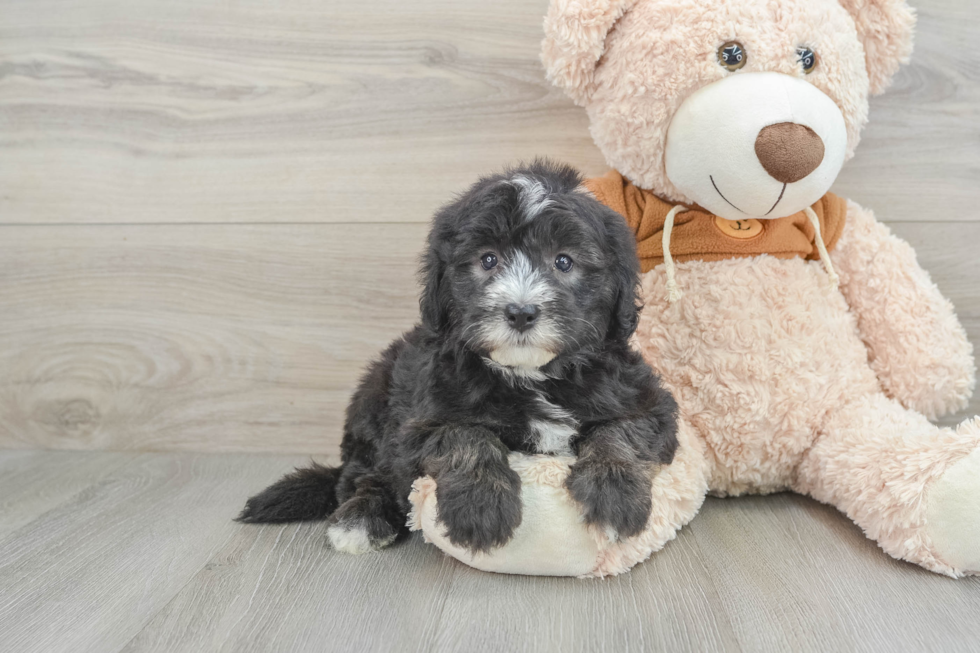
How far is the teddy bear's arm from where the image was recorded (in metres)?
2.02

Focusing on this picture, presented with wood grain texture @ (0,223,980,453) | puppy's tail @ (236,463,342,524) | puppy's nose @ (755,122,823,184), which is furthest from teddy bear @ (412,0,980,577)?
wood grain texture @ (0,223,980,453)

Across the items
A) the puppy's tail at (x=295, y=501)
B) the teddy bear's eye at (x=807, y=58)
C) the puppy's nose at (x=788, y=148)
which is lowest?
the puppy's tail at (x=295, y=501)

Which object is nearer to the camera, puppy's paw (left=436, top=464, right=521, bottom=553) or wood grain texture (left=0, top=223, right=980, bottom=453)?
puppy's paw (left=436, top=464, right=521, bottom=553)

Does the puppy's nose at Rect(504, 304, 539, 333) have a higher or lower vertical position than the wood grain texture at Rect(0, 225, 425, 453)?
higher

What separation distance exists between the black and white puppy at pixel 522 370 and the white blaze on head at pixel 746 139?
32 cm

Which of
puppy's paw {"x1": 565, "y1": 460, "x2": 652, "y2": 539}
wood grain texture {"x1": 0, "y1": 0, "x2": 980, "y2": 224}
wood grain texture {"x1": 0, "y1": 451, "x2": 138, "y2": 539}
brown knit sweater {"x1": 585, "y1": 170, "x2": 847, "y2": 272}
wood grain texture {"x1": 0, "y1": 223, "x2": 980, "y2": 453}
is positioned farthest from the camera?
wood grain texture {"x1": 0, "y1": 223, "x2": 980, "y2": 453}

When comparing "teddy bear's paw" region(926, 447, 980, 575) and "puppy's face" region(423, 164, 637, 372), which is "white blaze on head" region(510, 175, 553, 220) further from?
"teddy bear's paw" region(926, 447, 980, 575)

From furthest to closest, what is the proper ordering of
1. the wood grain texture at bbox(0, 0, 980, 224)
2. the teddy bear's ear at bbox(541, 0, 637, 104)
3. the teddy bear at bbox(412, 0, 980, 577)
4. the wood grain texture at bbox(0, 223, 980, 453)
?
the wood grain texture at bbox(0, 223, 980, 453)
the wood grain texture at bbox(0, 0, 980, 224)
the teddy bear's ear at bbox(541, 0, 637, 104)
the teddy bear at bbox(412, 0, 980, 577)

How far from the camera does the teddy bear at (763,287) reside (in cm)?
164

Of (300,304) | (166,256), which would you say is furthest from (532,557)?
(166,256)

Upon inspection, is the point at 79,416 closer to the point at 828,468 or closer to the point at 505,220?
the point at 505,220

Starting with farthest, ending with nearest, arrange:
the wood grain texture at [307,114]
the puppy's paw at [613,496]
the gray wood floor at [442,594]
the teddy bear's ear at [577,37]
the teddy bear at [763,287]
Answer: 1. the wood grain texture at [307,114]
2. the teddy bear's ear at [577,37]
3. the teddy bear at [763,287]
4. the puppy's paw at [613,496]
5. the gray wood floor at [442,594]

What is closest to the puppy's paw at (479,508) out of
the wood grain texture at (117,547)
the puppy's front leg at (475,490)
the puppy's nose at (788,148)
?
the puppy's front leg at (475,490)

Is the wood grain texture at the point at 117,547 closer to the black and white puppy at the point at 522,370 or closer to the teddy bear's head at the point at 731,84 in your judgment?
the black and white puppy at the point at 522,370
